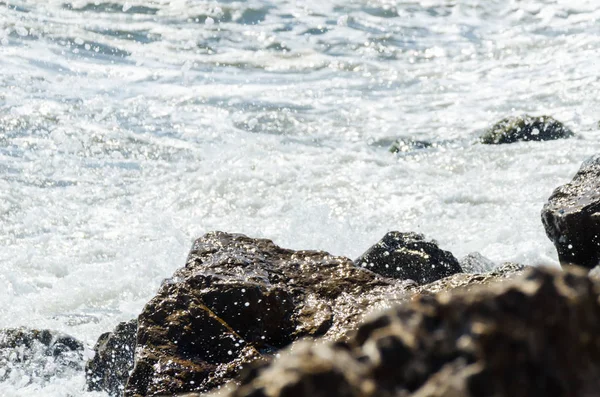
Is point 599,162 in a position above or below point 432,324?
below

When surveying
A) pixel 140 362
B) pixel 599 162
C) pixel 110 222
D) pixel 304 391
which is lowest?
pixel 110 222

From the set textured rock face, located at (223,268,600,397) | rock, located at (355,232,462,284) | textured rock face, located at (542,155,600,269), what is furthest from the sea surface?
Result: textured rock face, located at (223,268,600,397)

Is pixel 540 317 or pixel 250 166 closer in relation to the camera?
pixel 540 317

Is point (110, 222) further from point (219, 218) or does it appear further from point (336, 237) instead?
point (336, 237)

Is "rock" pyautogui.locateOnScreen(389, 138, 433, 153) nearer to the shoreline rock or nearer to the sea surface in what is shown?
the sea surface

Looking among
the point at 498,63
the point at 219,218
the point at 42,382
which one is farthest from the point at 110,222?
the point at 498,63

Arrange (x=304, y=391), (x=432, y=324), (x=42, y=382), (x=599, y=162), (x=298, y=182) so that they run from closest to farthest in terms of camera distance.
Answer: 1. (x=304, y=391)
2. (x=432, y=324)
3. (x=599, y=162)
4. (x=42, y=382)
5. (x=298, y=182)

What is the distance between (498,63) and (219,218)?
20.3ft

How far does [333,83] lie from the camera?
12594 mm

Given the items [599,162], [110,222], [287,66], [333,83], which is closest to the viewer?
[599,162]

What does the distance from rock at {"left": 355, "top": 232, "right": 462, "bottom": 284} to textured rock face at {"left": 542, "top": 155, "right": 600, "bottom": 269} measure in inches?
41.1

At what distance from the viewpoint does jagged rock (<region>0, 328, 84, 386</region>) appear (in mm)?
4801

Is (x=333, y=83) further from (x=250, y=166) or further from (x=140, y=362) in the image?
(x=140, y=362)

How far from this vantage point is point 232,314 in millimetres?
3293
